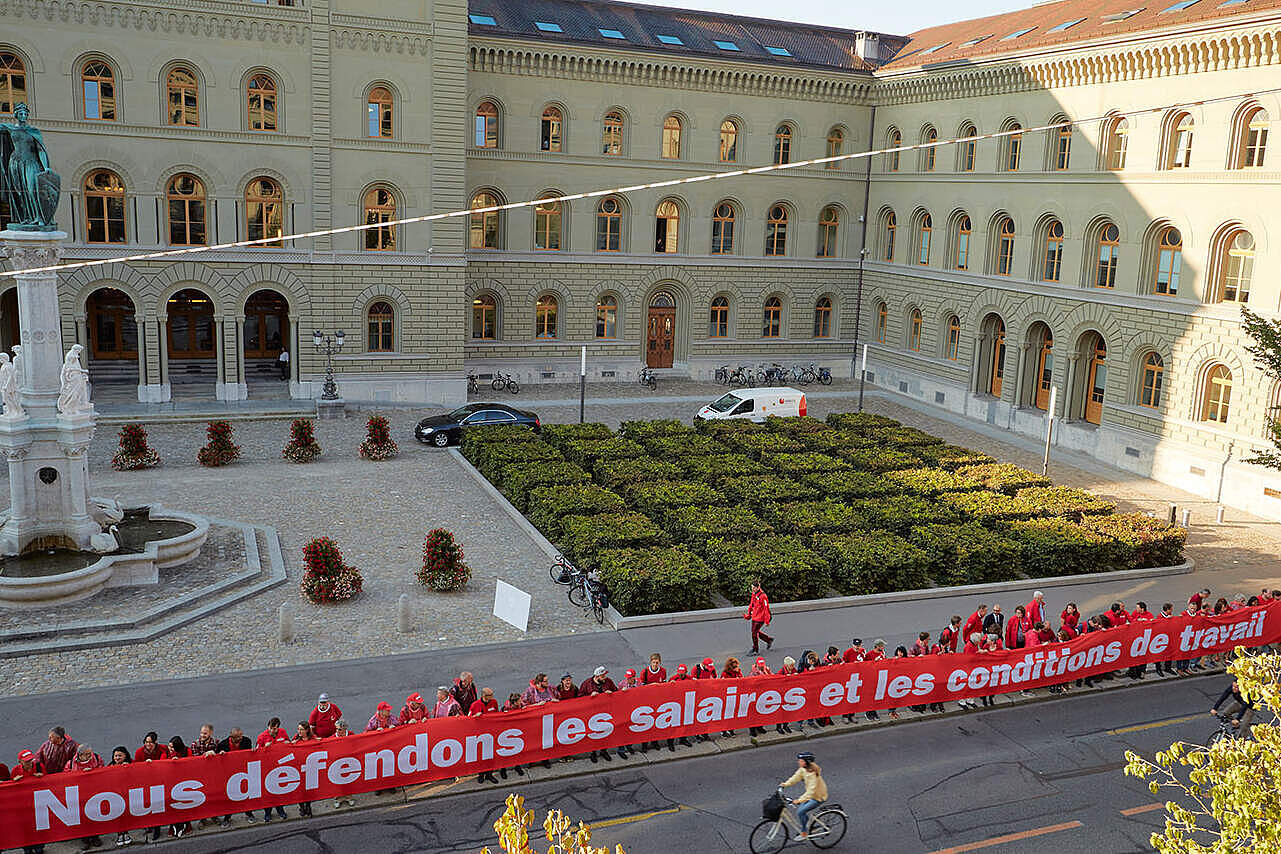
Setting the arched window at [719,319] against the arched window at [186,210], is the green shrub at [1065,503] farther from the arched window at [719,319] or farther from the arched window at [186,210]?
the arched window at [186,210]

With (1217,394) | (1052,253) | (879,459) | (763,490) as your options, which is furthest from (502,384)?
(1217,394)

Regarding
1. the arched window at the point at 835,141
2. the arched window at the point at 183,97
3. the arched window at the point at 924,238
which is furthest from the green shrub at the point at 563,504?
the arched window at the point at 835,141

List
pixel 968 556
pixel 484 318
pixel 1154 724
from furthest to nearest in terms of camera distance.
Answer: pixel 484 318, pixel 968 556, pixel 1154 724

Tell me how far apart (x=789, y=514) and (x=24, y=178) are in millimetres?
19248

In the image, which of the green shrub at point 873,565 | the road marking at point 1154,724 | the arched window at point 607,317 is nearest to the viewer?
the road marking at point 1154,724

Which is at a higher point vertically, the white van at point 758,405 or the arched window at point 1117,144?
the arched window at point 1117,144

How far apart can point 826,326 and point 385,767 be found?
4253cm

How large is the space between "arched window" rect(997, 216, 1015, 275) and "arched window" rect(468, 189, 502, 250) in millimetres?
21346

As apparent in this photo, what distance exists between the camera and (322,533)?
91.1ft

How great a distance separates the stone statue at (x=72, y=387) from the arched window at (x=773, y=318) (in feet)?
116

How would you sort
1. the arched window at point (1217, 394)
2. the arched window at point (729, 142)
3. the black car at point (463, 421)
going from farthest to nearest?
the arched window at point (729, 142) < the black car at point (463, 421) < the arched window at point (1217, 394)

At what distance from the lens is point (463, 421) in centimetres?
3772

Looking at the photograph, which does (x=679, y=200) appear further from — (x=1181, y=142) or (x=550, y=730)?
(x=550, y=730)

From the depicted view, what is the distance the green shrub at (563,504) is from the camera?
27922 mm
